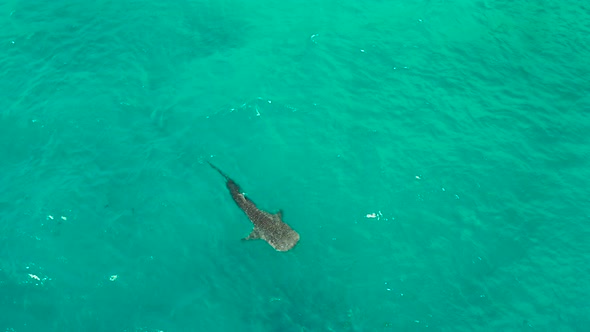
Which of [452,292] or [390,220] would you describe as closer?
[452,292]

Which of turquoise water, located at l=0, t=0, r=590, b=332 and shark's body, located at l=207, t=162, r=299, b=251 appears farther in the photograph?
shark's body, located at l=207, t=162, r=299, b=251

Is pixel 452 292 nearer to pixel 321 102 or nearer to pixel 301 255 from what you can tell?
pixel 301 255

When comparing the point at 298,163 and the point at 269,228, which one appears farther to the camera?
the point at 298,163

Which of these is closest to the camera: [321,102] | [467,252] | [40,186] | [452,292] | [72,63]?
[452,292]

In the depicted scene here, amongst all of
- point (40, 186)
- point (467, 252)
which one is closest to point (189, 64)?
point (40, 186)
